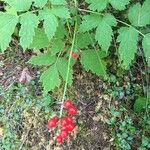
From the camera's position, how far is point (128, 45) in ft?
8.00

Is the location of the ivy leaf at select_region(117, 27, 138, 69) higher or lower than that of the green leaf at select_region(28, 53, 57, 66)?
higher

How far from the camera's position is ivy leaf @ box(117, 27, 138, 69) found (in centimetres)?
243

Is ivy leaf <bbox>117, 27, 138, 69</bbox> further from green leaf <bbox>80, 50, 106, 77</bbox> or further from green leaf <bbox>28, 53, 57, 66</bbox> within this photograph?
green leaf <bbox>28, 53, 57, 66</bbox>

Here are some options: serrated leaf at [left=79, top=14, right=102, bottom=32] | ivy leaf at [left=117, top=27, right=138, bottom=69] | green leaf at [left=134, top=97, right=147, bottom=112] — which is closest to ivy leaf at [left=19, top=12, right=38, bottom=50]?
serrated leaf at [left=79, top=14, right=102, bottom=32]

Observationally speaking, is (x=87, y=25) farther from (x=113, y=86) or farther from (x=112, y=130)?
(x=112, y=130)

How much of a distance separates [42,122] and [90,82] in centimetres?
55

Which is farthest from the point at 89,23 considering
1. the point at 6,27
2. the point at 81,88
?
the point at 81,88

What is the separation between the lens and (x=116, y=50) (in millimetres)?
3143

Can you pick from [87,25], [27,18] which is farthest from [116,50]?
[27,18]

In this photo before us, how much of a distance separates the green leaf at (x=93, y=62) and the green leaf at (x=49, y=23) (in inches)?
21.0

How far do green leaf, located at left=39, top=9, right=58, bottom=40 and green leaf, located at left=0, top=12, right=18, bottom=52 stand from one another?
20 cm

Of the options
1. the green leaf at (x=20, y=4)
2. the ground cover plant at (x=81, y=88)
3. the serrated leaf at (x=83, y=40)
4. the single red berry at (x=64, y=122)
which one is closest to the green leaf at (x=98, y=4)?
the ground cover plant at (x=81, y=88)

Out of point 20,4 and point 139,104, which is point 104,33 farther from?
point 139,104

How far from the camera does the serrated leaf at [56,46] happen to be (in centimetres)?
279
